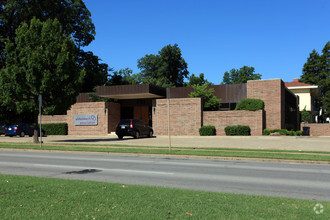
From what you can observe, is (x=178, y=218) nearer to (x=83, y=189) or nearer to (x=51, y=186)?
(x=83, y=189)

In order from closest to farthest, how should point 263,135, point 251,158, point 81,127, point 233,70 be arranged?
point 251,158, point 263,135, point 81,127, point 233,70

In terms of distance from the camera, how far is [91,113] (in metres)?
35.0

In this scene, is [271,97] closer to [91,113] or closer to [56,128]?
[91,113]

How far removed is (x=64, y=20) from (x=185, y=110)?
2370 cm

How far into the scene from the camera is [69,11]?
42.6 meters

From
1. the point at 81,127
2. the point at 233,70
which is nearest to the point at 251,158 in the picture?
the point at 81,127

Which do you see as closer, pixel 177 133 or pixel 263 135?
pixel 263 135

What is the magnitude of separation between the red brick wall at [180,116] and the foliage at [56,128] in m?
10.7

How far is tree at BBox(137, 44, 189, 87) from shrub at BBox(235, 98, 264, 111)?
38.4 meters

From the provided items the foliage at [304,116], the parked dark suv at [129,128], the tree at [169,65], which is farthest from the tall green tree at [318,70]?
the parked dark suv at [129,128]

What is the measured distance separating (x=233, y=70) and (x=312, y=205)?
100930mm

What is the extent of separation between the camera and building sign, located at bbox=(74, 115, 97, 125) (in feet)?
114

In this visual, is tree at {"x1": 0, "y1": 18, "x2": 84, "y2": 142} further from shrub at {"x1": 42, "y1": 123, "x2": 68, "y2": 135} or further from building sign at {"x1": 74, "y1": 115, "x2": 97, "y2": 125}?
shrub at {"x1": 42, "y1": 123, "x2": 68, "y2": 135}

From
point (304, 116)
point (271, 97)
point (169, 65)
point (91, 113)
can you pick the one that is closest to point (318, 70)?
point (304, 116)
